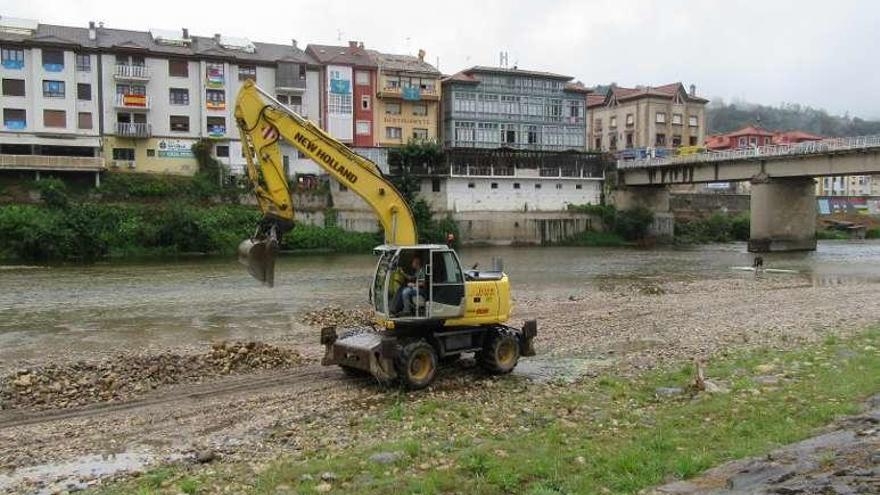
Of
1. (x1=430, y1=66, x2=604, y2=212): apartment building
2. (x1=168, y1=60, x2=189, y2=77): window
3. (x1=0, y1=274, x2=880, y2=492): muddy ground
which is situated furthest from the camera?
(x1=430, y1=66, x2=604, y2=212): apartment building

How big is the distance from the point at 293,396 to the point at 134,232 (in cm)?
4764

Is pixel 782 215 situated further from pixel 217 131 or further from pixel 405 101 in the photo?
pixel 217 131

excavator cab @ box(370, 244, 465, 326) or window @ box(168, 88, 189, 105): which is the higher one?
window @ box(168, 88, 189, 105)

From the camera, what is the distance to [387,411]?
39.9ft

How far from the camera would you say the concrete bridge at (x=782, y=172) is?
5641 cm

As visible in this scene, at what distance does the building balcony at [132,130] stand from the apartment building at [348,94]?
1660 centimetres

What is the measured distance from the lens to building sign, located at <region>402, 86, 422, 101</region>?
244 ft

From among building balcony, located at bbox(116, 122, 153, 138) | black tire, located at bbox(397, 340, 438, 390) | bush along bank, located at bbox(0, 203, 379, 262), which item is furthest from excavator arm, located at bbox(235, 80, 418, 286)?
building balcony, located at bbox(116, 122, 153, 138)

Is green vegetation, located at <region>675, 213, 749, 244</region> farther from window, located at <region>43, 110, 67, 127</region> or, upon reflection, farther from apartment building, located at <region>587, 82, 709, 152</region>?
window, located at <region>43, 110, 67, 127</region>

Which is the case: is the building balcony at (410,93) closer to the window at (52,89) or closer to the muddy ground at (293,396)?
the window at (52,89)

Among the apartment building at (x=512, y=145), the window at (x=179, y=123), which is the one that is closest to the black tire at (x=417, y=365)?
the apartment building at (x=512, y=145)

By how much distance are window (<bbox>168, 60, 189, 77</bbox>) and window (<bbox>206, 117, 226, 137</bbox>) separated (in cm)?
475

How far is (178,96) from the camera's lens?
67750mm

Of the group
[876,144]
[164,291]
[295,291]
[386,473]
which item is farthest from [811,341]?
[876,144]
